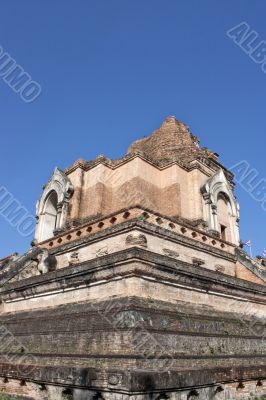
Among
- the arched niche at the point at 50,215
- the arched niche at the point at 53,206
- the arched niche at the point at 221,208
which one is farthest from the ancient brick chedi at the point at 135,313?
the arched niche at the point at 50,215

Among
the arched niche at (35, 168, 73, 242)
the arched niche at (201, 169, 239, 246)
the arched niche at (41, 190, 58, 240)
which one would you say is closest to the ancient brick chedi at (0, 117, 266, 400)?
the arched niche at (201, 169, 239, 246)

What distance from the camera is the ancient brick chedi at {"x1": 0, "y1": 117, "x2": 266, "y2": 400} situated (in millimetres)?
6234

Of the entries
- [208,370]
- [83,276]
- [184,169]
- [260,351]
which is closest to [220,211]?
[184,169]

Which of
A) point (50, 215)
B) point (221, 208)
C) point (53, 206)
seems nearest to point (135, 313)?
point (221, 208)

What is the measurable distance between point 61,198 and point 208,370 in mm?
12002

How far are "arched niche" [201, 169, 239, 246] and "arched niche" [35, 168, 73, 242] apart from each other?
21.3 ft

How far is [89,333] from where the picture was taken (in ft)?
23.6

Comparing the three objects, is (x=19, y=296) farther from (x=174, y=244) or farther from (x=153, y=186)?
(x=153, y=186)

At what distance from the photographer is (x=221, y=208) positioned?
17.7m

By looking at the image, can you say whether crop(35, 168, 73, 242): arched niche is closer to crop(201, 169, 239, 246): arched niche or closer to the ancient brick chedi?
the ancient brick chedi

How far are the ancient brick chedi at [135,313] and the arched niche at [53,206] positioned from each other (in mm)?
1129

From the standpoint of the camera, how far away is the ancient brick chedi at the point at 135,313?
6.23 m

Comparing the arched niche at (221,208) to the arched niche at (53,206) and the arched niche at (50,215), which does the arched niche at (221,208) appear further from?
the arched niche at (50,215)

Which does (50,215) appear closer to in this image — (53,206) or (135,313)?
(53,206)
